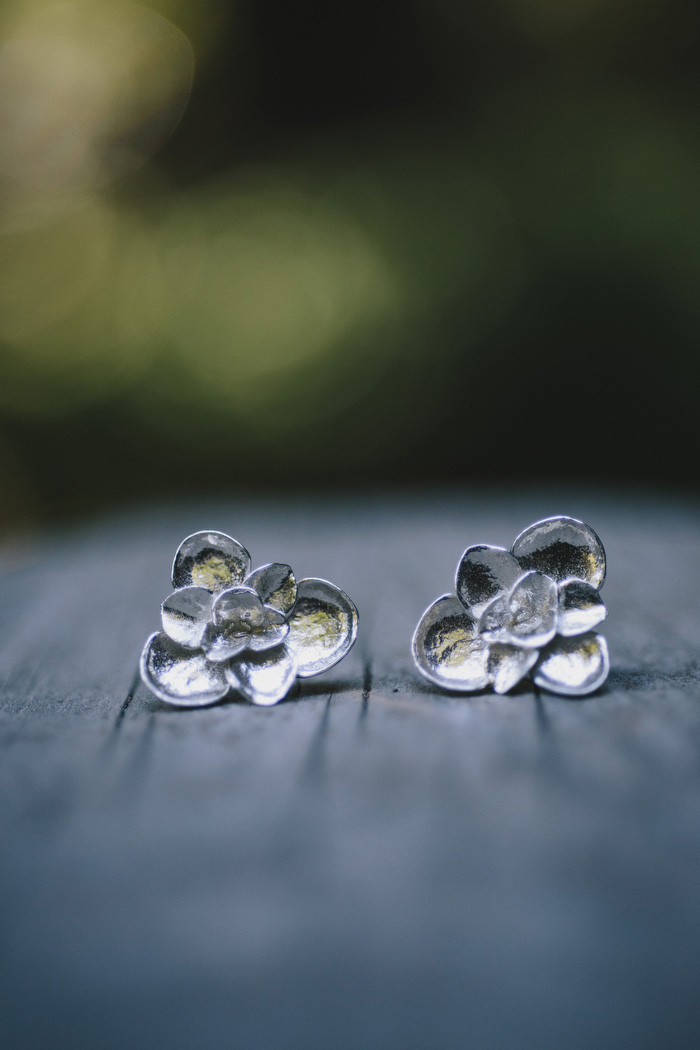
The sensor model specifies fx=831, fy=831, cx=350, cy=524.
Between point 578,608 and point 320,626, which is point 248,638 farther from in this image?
point 578,608

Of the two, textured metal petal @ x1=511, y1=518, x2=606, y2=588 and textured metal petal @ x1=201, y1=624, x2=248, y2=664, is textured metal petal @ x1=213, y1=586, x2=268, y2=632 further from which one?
textured metal petal @ x1=511, y1=518, x2=606, y2=588

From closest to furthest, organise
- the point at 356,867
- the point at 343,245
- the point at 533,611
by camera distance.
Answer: the point at 356,867 < the point at 533,611 < the point at 343,245

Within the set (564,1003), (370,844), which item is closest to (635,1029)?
(564,1003)

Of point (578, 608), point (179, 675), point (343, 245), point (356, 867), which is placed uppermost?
point (343, 245)

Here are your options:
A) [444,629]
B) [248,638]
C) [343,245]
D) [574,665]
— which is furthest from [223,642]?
[343,245]

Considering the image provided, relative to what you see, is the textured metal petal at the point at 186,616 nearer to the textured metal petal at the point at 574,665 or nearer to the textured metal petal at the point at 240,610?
the textured metal petal at the point at 240,610

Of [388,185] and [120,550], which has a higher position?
[388,185]

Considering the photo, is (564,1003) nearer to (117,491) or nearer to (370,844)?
(370,844)

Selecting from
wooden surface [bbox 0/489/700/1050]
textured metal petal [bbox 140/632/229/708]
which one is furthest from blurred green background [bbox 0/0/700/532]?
textured metal petal [bbox 140/632/229/708]
